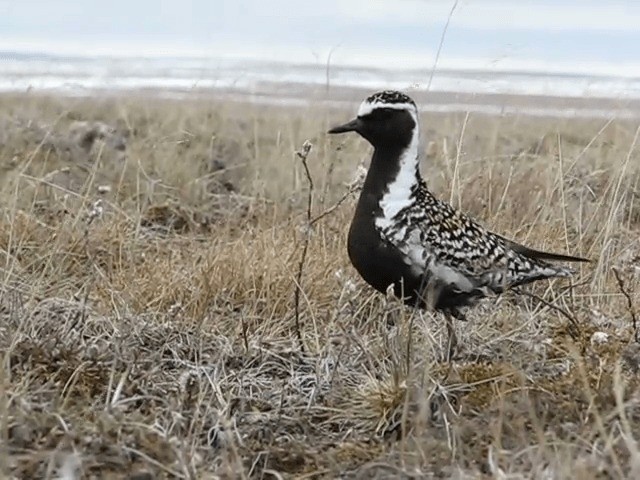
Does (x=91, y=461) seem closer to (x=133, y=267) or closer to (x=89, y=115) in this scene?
(x=133, y=267)

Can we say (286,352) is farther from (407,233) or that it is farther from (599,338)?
(599,338)

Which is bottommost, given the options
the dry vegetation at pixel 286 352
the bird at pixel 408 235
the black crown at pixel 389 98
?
the dry vegetation at pixel 286 352

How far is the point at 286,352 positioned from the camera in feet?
14.0

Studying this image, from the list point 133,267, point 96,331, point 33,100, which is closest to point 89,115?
point 33,100

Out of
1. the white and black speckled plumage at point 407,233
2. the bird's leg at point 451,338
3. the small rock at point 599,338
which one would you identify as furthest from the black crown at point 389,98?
the small rock at point 599,338

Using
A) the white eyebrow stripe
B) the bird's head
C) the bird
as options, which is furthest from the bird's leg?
the white eyebrow stripe

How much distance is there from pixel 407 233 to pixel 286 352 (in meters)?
0.62

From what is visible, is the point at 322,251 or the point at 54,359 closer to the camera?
the point at 54,359

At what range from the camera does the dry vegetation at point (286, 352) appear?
3037 millimetres

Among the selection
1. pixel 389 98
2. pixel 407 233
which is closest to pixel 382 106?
pixel 389 98

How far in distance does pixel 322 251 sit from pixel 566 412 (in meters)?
1.91

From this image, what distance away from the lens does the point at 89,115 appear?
37.0 ft

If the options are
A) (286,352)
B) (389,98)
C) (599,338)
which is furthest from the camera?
(286,352)

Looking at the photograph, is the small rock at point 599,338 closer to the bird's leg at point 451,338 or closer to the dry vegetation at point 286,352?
the dry vegetation at point 286,352
